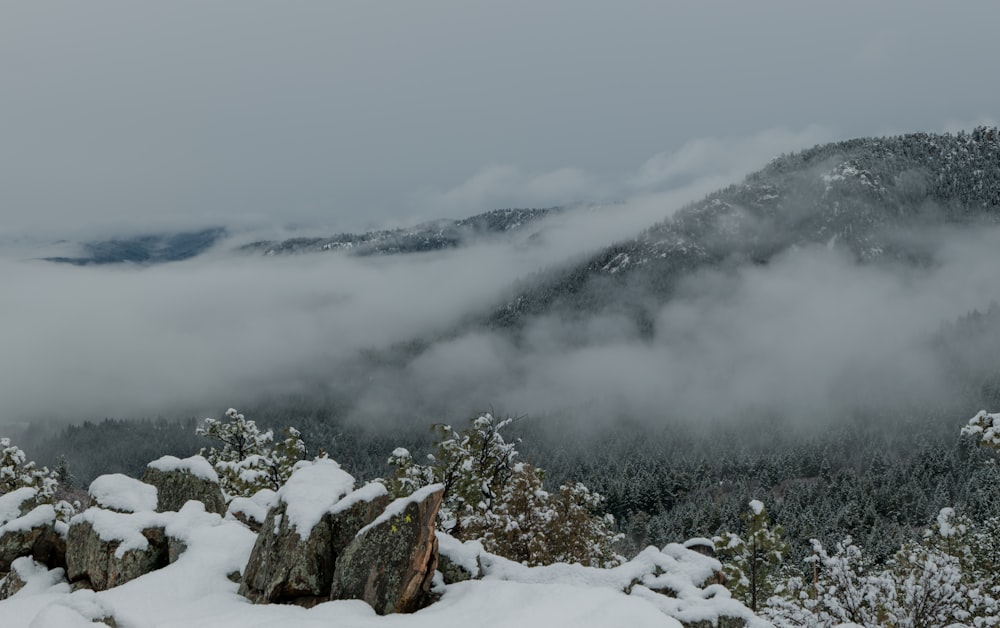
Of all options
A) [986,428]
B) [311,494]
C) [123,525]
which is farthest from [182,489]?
[986,428]

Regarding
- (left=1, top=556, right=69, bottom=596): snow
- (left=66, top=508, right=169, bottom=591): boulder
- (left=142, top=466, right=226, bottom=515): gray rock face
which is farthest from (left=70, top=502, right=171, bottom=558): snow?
(left=142, top=466, right=226, bottom=515): gray rock face

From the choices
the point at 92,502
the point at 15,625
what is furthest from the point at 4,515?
the point at 15,625

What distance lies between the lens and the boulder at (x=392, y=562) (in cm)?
1557

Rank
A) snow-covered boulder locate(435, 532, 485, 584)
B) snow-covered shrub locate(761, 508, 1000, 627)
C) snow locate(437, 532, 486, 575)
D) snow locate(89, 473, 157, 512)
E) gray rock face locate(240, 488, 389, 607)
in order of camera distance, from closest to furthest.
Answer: gray rock face locate(240, 488, 389, 607) → snow-covered boulder locate(435, 532, 485, 584) → snow locate(437, 532, 486, 575) → snow-covered shrub locate(761, 508, 1000, 627) → snow locate(89, 473, 157, 512)

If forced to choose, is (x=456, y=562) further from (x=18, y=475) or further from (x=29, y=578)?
(x=18, y=475)

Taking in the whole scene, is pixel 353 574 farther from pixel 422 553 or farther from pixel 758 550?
pixel 758 550

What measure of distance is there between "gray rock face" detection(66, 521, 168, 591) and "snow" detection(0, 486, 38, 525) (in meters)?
7.37

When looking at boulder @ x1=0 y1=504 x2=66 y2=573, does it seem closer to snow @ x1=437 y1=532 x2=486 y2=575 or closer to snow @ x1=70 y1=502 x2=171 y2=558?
snow @ x1=70 y1=502 x2=171 y2=558

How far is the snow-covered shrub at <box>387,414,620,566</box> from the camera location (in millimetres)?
31375

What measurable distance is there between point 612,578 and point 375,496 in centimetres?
904

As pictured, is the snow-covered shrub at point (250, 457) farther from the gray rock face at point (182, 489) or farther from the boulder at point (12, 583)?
the boulder at point (12, 583)

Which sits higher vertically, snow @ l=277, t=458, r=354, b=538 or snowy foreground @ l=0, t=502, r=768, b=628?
snow @ l=277, t=458, r=354, b=538

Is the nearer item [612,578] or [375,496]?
[375,496]

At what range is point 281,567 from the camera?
16531mm
